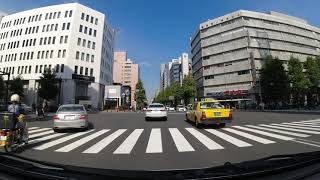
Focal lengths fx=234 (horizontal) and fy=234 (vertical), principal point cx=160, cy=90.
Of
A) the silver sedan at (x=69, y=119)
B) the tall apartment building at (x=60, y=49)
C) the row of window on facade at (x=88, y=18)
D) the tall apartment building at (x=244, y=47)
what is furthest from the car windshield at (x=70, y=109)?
the tall apartment building at (x=244, y=47)

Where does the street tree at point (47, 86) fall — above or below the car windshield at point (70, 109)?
above

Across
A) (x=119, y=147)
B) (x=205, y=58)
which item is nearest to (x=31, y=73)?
(x=205, y=58)

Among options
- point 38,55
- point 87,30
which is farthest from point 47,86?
point 87,30

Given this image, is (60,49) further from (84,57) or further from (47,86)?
(47,86)

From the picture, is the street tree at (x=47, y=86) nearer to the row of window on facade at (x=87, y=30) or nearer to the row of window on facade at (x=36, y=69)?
the row of window on facade at (x=36, y=69)

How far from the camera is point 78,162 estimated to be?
5.39m

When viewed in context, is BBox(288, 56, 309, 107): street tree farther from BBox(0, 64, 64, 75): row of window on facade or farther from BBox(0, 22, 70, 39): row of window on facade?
BBox(0, 22, 70, 39): row of window on facade

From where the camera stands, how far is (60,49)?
50344 millimetres

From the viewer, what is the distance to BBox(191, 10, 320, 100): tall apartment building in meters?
60.8

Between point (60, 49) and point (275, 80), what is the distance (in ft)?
143

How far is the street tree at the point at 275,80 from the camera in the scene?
42.8 m

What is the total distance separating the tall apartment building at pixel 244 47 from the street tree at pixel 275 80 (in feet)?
42.0

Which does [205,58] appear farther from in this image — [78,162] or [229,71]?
[78,162]

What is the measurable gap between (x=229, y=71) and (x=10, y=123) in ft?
202
